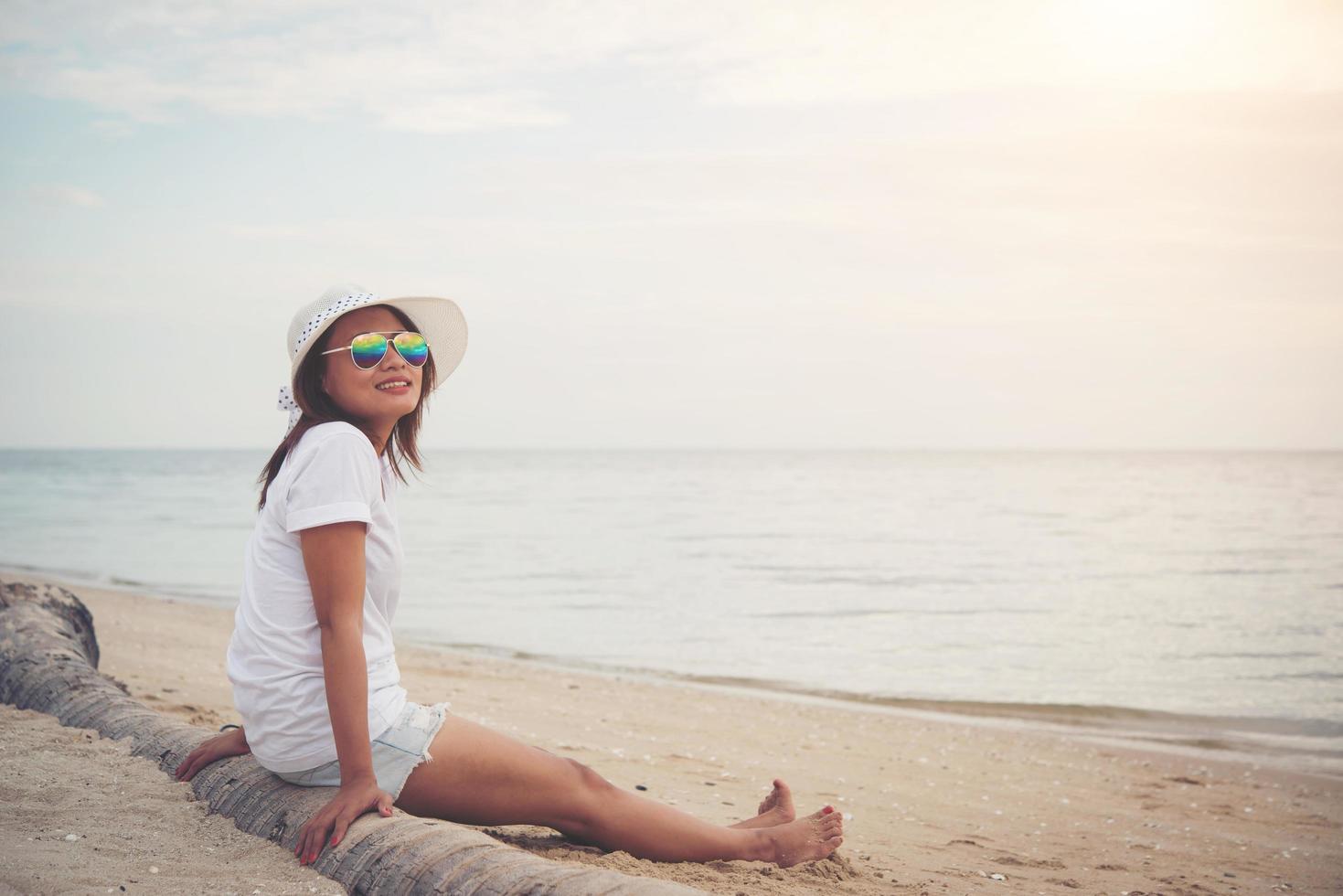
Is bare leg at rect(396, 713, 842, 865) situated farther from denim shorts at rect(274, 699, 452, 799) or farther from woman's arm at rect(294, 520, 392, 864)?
woman's arm at rect(294, 520, 392, 864)

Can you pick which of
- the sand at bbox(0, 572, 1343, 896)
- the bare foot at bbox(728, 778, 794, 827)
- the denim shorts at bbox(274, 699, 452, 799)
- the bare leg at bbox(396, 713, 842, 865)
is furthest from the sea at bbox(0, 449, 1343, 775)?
the denim shorts at bbox(274, 699, 452, 799)

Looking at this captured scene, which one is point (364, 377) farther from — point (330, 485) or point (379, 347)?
point (330, 485)

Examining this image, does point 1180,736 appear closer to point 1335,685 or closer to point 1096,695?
point 1096,695

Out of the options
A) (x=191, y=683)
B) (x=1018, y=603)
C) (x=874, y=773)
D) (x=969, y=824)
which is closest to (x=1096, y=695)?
(x=874, y=773)

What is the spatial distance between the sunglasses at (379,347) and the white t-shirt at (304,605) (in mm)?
261

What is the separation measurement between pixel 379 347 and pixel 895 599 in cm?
1488

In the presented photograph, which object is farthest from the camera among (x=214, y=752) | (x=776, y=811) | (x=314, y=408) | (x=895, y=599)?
(x=895, y=599)

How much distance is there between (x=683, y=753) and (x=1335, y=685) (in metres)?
7.72

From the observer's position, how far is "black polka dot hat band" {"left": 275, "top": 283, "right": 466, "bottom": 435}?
3150 millimetres

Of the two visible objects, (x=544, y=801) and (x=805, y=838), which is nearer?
(x=544, y=801)

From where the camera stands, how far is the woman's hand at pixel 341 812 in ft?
9.72

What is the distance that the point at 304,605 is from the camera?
119 inches

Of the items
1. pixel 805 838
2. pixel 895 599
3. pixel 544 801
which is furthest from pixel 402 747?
pixel 895 599

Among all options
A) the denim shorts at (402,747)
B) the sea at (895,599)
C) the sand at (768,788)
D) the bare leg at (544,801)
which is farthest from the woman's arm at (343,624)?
the sea at (895,599)
